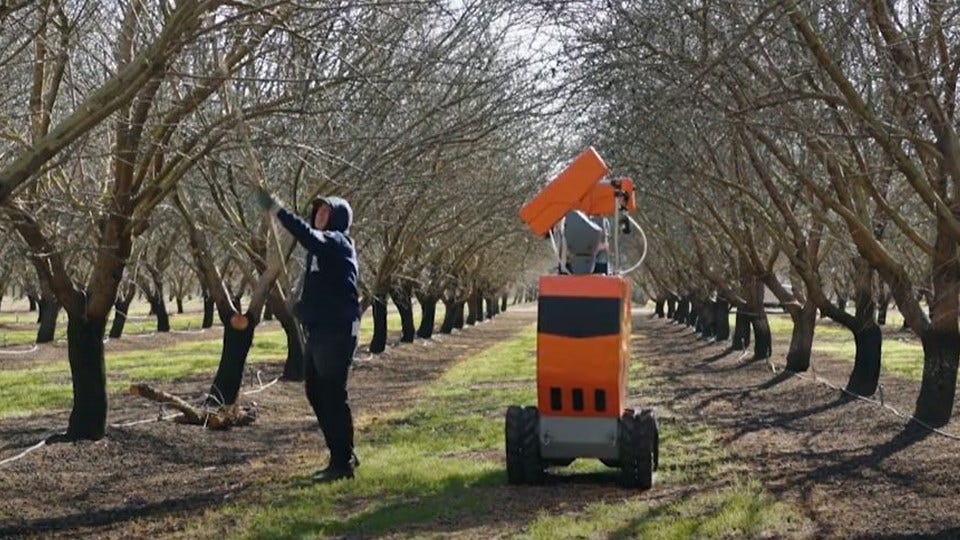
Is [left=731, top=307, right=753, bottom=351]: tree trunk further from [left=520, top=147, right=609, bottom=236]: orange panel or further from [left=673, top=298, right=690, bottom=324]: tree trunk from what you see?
[left=520, top=147, right=609, bottom=236]: orange panel

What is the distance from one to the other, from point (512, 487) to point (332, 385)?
5.44 feet

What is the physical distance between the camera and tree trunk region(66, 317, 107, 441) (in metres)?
11.7

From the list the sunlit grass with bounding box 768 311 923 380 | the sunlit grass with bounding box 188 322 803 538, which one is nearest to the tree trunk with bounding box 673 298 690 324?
the sunlit grass with bounding box 768 311 923 380

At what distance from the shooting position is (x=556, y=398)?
30.2 ft

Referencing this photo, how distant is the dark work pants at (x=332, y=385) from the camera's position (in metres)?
9.20

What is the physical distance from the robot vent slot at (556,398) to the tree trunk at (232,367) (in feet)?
22.4

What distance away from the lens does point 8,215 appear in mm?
10875

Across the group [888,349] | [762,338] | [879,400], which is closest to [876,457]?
[879,400]

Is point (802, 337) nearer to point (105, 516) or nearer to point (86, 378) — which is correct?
point (86, 378)

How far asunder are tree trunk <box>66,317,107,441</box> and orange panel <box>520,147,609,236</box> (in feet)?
15.4

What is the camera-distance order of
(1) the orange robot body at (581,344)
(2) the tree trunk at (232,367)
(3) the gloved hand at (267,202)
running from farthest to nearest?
1. (2) the tree trunk at (232,367)
2. (1) the orange robot body at (581,344)
3. (3) the gloved hand at (267,202)

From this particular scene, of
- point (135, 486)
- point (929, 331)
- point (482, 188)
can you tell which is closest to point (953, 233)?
point (929, 331)

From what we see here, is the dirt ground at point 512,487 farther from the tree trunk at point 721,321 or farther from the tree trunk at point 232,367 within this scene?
the tree trunk at point 721,321

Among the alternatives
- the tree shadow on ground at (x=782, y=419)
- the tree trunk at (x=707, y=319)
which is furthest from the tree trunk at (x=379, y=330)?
the tree shadow on ground at (x=782, y=419)
